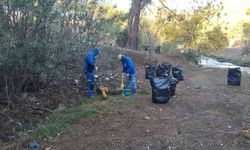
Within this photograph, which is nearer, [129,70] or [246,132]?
[246,132]

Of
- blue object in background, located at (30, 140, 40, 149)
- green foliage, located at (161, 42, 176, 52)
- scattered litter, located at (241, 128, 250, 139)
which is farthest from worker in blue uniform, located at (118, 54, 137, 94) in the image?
green foliage, located at (161, 42, 176, 52)

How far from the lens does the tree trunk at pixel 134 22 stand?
83.0ft

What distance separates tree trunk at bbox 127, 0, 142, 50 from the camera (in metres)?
25.3

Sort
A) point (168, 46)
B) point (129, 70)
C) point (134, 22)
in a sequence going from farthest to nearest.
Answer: point (168, 46) < point (134, 22) < point (129, 70)

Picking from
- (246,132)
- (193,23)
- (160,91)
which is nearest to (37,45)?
(160,91)

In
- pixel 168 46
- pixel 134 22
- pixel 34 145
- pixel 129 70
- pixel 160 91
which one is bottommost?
pixel 34 145

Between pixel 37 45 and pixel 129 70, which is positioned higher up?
pixel 37 45

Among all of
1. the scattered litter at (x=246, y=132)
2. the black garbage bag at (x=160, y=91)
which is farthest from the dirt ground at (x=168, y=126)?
the black garbage bag at (x=160, y=91)

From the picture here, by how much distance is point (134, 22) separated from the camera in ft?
82.9

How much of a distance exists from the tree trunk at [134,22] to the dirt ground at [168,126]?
13564 millimetres

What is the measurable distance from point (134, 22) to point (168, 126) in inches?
670

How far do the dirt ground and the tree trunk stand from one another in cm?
1356

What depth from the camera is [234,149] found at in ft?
25.0

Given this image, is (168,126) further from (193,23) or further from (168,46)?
(168,46)
